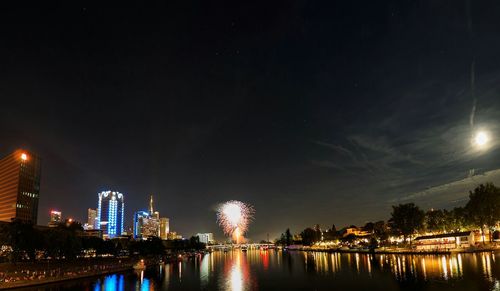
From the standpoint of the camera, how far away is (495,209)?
112 meters

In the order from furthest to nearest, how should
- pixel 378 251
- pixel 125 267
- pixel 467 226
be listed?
pixel 378 251
pixel 467 226
pixel 125 267

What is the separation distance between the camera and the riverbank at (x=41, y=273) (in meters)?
65.8

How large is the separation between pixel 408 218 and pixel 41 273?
11374cm

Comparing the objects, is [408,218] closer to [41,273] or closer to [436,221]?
[436,221]

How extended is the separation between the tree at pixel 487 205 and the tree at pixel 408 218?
2099 cm

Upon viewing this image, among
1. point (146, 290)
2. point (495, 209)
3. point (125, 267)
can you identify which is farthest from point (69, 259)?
point (495, 209)

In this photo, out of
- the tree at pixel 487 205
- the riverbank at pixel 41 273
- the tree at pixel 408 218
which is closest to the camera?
the riverbank at pixel 41 273

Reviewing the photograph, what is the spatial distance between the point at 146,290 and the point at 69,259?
45.0m

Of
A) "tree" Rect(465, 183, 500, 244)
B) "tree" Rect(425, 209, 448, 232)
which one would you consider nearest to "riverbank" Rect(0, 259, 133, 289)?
"tree" Rect(465, 183, 500, 244)

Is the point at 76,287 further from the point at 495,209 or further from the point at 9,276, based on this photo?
the point at 495,209

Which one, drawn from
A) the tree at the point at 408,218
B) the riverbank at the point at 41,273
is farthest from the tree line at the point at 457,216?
the riverbank at the point at 41,273

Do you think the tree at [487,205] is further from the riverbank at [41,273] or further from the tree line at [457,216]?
the riverbank at [41,273]

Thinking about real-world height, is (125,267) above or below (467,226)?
below

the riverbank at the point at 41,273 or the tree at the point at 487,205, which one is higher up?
the tree at the point at 487,205
